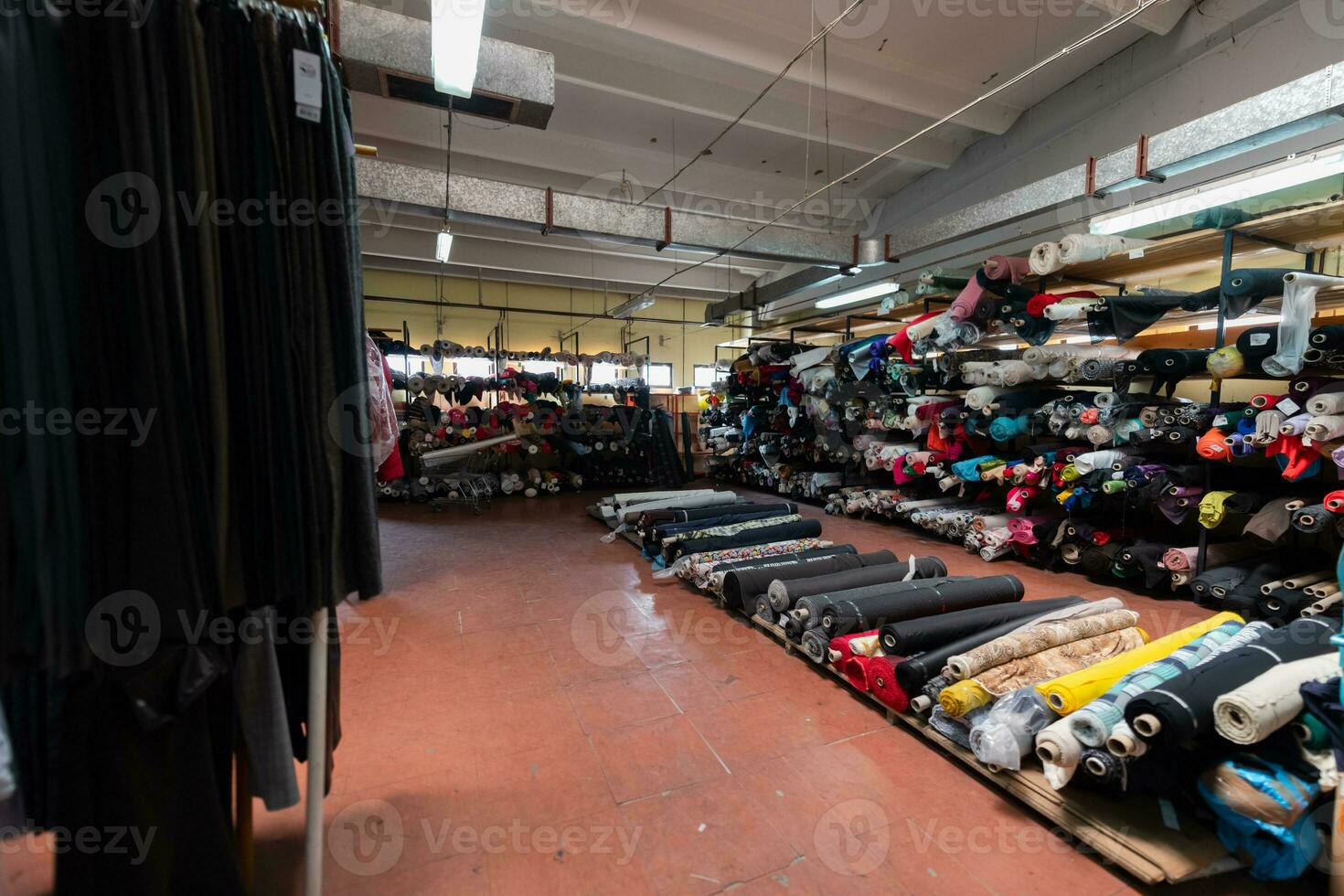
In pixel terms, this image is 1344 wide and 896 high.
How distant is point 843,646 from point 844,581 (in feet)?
2.26

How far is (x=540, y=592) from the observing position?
158 inches

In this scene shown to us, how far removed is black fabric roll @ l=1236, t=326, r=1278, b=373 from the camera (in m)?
3.23

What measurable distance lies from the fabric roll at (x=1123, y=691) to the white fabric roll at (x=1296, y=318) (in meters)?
2.05

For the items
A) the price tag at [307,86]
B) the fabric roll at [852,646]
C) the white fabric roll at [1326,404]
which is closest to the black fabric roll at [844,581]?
the fabric roll at [852,646]

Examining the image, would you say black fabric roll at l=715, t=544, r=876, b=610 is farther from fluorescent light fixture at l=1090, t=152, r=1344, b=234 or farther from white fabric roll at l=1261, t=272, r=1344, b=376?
fluorescent light fixture at l=1090, t=152, r=1344, b=234

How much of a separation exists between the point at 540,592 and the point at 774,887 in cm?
278

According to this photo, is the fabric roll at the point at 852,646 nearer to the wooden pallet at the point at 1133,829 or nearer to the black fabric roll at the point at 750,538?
the wooden pallet at the point at 1133,829

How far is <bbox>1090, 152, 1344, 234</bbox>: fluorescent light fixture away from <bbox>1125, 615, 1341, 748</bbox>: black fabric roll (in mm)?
2461

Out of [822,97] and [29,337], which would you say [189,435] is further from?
[822,97]

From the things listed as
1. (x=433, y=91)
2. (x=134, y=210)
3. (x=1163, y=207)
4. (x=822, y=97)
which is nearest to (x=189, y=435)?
(x=134, y=210)

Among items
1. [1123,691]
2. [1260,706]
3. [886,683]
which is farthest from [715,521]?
[1260,706]

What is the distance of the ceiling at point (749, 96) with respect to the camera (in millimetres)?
4160

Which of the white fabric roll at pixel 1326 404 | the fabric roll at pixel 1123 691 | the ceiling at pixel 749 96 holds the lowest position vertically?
the fabric roll at pixel 1123 691

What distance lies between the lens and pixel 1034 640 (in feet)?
7.84
